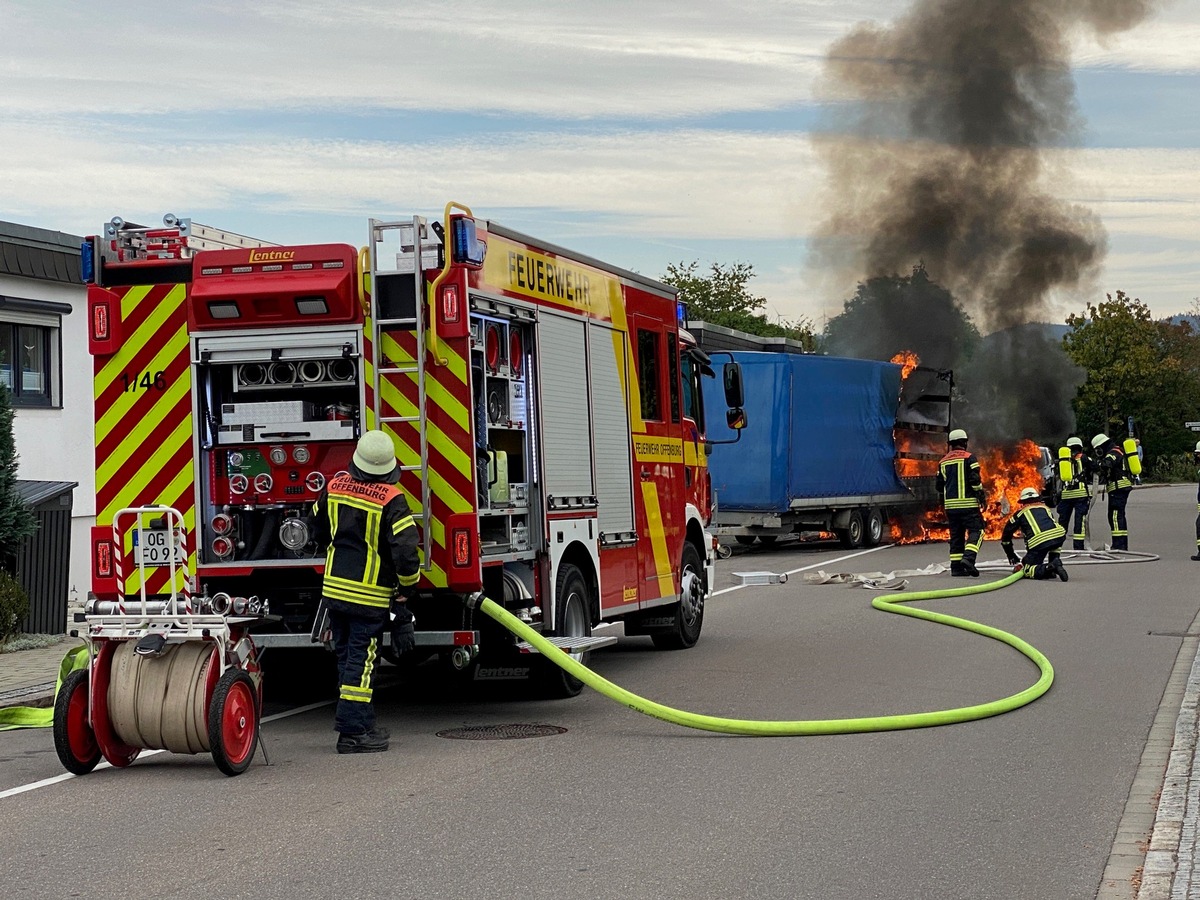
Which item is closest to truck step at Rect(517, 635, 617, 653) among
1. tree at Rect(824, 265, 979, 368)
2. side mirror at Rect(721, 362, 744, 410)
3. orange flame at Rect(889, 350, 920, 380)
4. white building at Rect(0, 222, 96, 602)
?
side mirror at Rect(721, 362, 744, 410)

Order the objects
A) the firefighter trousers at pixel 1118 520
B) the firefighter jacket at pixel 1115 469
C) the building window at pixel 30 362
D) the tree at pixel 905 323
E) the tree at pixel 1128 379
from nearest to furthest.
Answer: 1. the building window at pixel 30 362
2. the firefighter jacket at pixel 1115 469
3. the firefighter trousers at pixel 1118 520
4. the tree at pixel 905 323
5. the tree at pixel 1128 379

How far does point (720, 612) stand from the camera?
16.1 metres

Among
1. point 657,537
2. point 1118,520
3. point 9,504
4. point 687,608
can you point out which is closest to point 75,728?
point 657,537

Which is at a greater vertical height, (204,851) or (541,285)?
(541,285)

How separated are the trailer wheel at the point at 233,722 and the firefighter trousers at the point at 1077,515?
16.4 metres

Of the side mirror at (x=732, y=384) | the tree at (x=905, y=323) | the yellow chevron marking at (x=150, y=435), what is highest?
the tree at (x=905, y=323)

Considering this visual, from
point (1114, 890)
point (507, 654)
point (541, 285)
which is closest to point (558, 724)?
point (507, 654)

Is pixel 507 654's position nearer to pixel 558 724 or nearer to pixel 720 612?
pixel 558 724

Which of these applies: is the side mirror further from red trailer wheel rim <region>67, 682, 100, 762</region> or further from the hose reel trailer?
red trailer wheel rim <region>67, 682, 100, 762</region>

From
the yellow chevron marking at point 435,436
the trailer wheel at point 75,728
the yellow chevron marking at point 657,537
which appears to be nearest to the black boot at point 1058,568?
the yellow chevron marking at point 657,537

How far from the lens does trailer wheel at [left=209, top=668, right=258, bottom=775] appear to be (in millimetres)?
7527

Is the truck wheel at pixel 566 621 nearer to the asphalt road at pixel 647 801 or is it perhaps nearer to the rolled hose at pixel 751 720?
the asphalt road at pixel 647 801

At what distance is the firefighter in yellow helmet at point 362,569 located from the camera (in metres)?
8.12

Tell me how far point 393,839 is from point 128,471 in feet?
12.7
